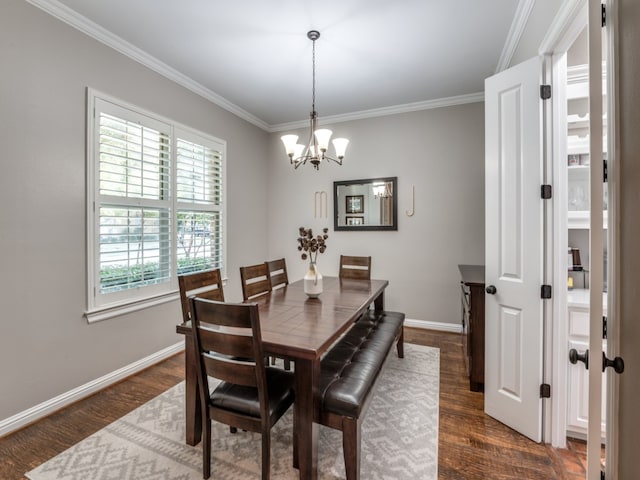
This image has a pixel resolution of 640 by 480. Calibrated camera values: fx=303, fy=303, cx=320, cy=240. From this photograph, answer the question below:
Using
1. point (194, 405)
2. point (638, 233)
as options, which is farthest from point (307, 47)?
point (194, 405)

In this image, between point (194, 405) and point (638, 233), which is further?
point (194, 405)

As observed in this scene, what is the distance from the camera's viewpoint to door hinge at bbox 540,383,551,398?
1.81 meters

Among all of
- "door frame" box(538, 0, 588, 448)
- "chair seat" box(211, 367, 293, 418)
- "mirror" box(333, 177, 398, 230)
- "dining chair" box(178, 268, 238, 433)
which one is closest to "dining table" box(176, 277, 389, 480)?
"chair seat" box(211, 367, 293, 418)

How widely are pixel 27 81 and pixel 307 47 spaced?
207 centimetres

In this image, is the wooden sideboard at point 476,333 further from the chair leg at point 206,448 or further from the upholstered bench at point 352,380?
the chair leg at point 206,448

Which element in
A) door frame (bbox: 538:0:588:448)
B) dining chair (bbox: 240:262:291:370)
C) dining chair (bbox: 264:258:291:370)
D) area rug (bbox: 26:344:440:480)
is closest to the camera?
area rug (bbox: 26:344:440:480)

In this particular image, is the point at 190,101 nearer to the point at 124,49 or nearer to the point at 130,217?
the point at 124,49

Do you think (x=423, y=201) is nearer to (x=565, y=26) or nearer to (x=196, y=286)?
(x=565, y=26)

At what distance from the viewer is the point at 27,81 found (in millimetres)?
2043

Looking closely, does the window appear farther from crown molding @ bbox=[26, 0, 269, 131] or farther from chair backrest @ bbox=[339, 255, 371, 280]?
chair backrest @ bbox=[339, 255, 371, 280]

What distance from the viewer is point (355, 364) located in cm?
185

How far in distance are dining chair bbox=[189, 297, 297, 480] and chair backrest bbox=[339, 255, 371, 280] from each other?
1.74 meters

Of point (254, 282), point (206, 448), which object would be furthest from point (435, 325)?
point (206, 448)

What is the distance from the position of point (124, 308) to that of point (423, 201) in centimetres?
346
